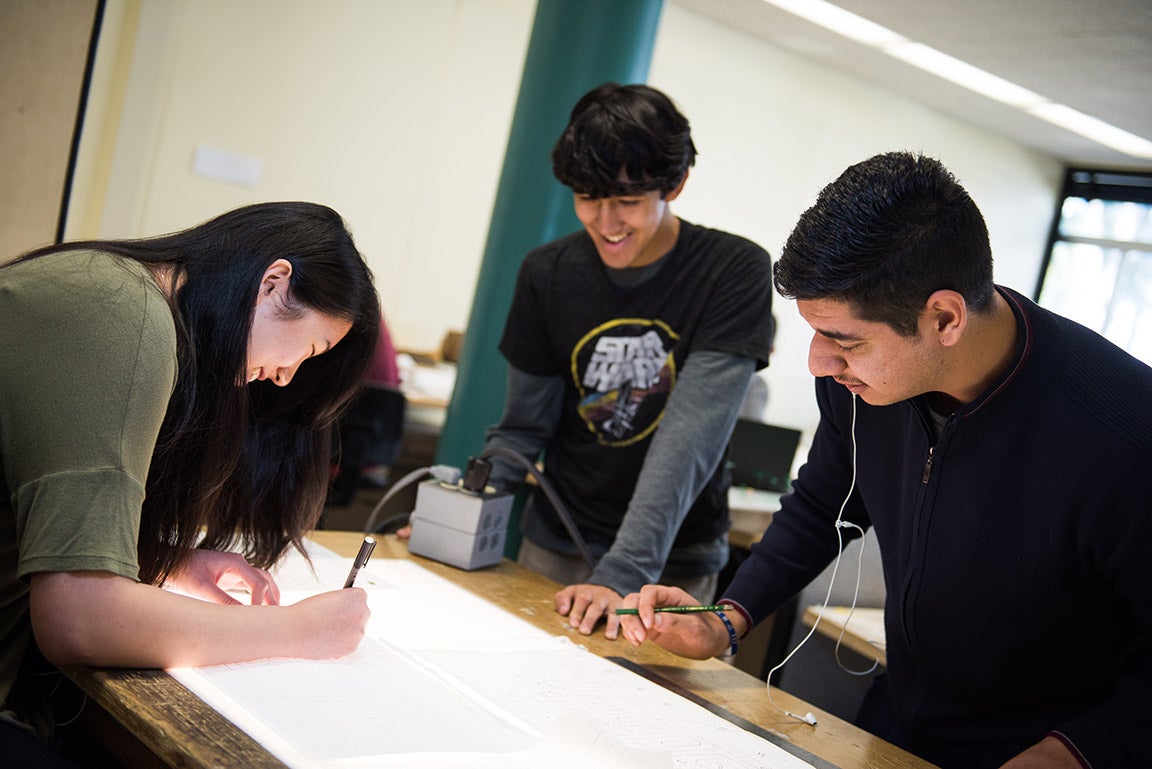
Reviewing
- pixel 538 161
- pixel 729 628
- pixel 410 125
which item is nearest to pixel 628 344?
pixel 729 628

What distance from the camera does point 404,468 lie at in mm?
4734

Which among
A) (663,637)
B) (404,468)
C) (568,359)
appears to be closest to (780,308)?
(404,468)

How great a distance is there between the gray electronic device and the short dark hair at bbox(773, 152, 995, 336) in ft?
2.49

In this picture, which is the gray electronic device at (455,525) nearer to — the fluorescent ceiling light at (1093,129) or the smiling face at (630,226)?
the smiling face at (630,226)

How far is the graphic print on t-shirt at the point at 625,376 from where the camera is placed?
200cm

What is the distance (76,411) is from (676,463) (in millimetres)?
1016

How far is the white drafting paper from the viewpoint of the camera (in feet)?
3.48

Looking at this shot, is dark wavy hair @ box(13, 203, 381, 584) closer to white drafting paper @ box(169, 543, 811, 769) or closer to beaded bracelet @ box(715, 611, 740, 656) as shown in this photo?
white drafting paper @ box(169, 543, 811, 769)

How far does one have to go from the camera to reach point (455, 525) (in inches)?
72.1

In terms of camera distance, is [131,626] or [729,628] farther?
[729,628]

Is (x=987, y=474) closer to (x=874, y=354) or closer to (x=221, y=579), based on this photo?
(x=874, y=354)

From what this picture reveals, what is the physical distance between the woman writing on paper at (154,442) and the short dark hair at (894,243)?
24.2 inches

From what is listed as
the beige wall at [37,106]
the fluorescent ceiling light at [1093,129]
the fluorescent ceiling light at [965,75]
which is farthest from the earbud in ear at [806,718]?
the fluorescent ceiling light at [1093,129]

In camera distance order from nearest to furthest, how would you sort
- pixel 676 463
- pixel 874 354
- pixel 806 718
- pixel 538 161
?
1. pixel 874 354
2. pixel 806 718
3. pixel 676 463
4. pixel 538 161
